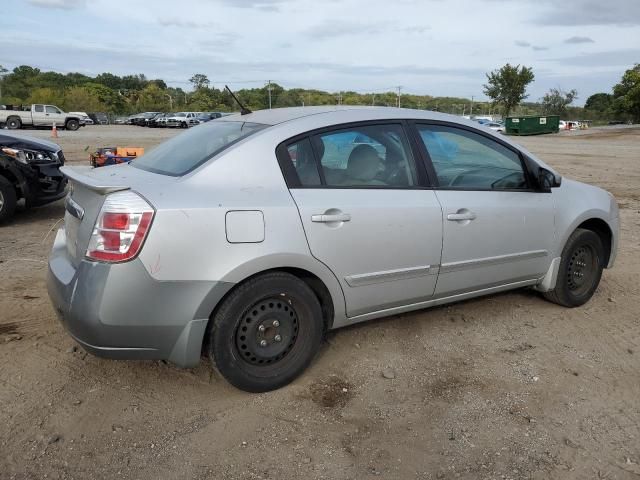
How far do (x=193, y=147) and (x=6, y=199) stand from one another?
468 cm

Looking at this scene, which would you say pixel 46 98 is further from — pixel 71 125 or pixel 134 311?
pixel 134 311

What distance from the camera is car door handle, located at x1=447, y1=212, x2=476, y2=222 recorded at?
3768 millimetres

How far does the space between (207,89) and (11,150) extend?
8001 cm

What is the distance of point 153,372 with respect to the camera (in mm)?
3525

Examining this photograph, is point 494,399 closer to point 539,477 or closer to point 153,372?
point 539,477

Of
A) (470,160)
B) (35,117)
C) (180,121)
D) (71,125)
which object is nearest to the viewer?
(470,160)

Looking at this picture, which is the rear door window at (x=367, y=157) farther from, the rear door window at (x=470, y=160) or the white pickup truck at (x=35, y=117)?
the white pickup truck at (x=35, y=117)

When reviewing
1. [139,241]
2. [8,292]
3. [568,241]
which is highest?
[139,241]

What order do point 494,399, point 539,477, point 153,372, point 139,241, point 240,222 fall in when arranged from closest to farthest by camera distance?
point 539,477, point 139,241, point 240,222, point 494,399, point 153,372

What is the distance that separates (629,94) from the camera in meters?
54.6

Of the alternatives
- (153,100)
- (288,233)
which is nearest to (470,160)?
(288,233)

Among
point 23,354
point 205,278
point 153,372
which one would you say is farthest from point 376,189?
point 23,354

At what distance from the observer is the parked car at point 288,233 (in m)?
2.88

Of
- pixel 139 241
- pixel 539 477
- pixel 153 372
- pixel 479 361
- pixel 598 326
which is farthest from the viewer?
pixel 598 326
